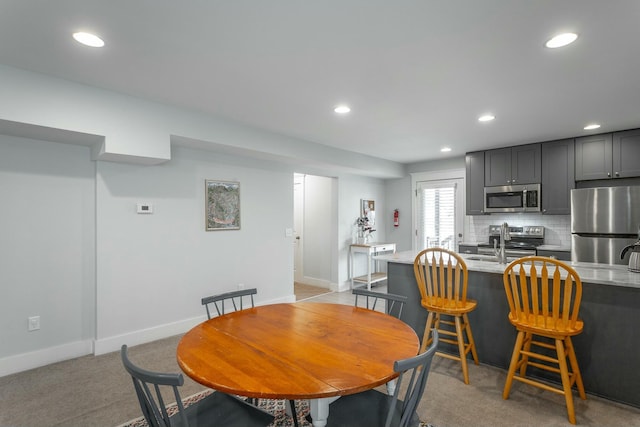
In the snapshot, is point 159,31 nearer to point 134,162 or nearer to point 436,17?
point 436,17

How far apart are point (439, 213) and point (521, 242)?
1.51 metres

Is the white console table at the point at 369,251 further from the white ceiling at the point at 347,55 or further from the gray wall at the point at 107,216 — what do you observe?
the white ceiling at the point at 347,55

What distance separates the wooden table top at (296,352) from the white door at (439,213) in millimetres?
4306

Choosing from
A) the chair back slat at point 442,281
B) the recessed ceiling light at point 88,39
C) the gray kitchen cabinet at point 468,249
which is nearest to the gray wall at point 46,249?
the recessed ceiling light at point 88,39

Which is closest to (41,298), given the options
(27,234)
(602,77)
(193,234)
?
(27,234)

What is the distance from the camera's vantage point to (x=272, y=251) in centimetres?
485

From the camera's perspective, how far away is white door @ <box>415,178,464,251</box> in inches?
234

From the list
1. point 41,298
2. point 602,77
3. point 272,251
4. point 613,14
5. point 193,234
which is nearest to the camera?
point 613,14

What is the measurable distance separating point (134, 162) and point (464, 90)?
322 centimetres

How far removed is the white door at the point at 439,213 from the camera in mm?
5938

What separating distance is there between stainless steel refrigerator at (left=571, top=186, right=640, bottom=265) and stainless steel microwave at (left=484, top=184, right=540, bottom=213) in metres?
0.52

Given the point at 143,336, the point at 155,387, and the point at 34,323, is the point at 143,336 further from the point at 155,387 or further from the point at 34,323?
the point at 155,387

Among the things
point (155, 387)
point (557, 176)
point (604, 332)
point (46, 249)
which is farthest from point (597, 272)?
point (46, 249)

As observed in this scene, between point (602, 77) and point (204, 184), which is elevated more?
point (602, 77)
